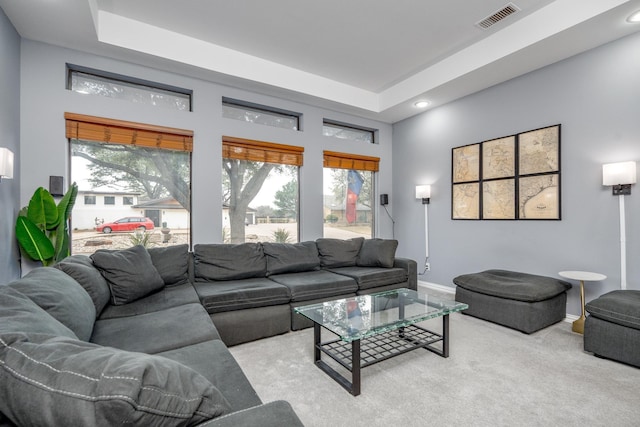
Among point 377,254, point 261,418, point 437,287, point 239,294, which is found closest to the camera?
point 261,418

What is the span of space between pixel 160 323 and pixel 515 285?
3.17 meters

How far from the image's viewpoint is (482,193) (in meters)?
4.07

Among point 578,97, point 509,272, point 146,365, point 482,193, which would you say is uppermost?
point 578,97

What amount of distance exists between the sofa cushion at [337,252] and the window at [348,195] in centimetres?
70

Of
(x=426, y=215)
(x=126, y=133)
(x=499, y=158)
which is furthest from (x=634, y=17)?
(x=126, y=133)

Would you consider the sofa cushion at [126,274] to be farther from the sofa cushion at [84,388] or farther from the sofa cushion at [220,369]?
the sofa cushion at [84,388]

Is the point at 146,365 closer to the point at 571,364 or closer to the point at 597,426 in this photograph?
the point at 597,426

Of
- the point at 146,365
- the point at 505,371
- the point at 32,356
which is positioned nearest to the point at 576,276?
the point at 505,371

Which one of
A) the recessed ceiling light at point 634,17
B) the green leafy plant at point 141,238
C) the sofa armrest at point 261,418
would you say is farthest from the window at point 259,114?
the sofa armrest at point 261,418

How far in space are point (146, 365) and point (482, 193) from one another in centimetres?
425

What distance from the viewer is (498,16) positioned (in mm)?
2996

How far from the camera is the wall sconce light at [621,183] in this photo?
2771 mm

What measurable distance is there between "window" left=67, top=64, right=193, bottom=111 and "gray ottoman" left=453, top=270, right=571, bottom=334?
3932 millimetres

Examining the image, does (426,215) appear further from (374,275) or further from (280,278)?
(280,278)
